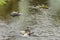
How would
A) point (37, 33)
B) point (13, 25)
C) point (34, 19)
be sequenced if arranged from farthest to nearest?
point (34, 19), point (13, 25), point (37, 33)

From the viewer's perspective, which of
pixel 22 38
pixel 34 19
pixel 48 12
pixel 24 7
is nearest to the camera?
pixel 22 38

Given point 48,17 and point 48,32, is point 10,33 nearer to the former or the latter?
point 48,32

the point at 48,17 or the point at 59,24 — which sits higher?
the point at 48,17

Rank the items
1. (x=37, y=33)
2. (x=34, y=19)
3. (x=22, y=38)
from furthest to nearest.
→ (x=34, y=19)
(x=37, y=33)
(x=22, y=38)

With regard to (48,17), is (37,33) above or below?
below

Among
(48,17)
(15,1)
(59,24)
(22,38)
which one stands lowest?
(22,38)

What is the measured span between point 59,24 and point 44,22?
2.36 ft

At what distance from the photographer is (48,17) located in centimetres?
1304

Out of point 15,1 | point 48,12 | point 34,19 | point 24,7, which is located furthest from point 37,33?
point 15,1

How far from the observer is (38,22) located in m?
12.0

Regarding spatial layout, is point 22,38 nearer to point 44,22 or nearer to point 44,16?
point 44,22

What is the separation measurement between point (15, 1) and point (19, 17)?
539cm

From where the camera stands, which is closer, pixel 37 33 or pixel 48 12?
pixel 37 33

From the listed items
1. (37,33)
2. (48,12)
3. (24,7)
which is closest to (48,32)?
(37,33)
